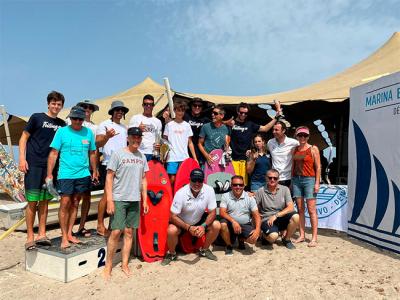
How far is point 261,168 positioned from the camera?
4633 millimetres

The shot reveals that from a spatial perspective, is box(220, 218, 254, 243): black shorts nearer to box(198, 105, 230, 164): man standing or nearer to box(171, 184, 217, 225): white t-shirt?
box(171, 184, 217, 225): white t-shirt

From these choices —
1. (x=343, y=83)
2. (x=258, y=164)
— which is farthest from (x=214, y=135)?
(x=343, y=83)

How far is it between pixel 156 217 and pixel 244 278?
1325mm

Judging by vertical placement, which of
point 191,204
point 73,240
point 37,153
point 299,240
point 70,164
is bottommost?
point 299,240

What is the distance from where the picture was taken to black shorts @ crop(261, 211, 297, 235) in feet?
13.6

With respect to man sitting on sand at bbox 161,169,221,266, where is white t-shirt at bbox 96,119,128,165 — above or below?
above

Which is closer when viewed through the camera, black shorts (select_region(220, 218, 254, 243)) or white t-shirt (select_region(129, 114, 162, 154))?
black shorts (select_region(220, 218, 254, 243))

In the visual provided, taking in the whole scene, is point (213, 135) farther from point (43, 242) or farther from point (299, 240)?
point (43, 242)

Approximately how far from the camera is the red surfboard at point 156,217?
392cm

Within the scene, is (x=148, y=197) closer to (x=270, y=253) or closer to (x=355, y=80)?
(x=270, y=253)

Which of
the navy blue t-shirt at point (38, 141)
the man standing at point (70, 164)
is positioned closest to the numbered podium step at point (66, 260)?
the man standing at point (70, 164)

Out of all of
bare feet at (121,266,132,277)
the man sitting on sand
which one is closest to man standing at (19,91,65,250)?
bare feet at (121,266,132,277)

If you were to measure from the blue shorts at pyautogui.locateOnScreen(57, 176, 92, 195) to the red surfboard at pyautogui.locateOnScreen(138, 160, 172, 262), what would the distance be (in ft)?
2.75

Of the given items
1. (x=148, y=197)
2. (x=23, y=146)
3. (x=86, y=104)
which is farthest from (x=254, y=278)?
(x=86, y=104)
